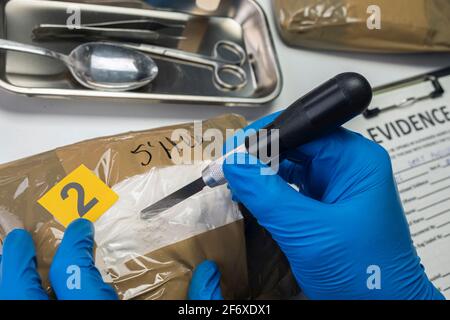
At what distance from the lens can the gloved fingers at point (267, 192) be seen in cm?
39

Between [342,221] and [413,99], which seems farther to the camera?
[413,99]

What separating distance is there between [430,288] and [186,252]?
26cm

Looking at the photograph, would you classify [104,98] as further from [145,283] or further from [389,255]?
[389,255]

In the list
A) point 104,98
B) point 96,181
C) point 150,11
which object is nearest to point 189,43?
point 150,11

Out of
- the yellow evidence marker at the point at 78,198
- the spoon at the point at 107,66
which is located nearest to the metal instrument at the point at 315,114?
the yellow evidence marker at the point at 78,198

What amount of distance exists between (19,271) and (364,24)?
1.93 feet

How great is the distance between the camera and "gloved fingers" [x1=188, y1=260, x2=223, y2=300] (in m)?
0.41

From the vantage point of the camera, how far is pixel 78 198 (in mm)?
430

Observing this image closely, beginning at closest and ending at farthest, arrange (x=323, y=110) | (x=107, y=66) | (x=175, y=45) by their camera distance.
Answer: (x=323, y=110) → (x=107, y=66) → (x=175, y=45)
